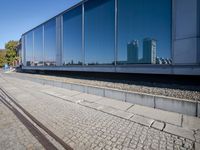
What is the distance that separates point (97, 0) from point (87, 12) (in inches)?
50.1

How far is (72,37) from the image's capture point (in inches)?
547

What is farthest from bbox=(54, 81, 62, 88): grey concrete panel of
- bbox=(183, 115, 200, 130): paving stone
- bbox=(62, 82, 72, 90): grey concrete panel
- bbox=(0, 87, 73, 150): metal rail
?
bbox=(183, 115, 200, 130): paving stone

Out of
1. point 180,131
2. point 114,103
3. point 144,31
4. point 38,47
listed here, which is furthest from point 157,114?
point 38,47

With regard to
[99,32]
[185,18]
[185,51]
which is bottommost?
[185,51]

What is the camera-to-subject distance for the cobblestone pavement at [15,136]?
3.62 metres

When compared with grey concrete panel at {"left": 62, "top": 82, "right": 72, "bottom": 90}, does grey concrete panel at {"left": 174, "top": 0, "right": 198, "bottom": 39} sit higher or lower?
higher

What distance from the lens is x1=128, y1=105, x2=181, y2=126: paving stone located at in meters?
4.95

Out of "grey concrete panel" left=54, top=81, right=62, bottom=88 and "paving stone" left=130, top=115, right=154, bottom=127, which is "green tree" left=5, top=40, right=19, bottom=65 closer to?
"grey concrete panel" left=54, top=81, right=62, bottom=88

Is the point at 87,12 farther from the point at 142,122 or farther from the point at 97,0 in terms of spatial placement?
the point at 142,122

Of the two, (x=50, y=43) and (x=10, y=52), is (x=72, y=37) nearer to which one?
(x=50, y=43)

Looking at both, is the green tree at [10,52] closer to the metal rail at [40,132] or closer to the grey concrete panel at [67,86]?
the grey concrete panel at [67,86]

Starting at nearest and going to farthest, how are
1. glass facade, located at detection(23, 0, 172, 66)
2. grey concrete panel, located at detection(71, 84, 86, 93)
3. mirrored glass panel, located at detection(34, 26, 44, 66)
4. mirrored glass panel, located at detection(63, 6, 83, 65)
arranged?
glass facade, located at detection(23, 0, 172, 66)
grey concrete panel, located at detection(71, 84, 86, 93)
mirrored glass panel, located at detection(63, 6, 83, 65)
mirrored glass panel, located at detection(34, 26, 44, 66)

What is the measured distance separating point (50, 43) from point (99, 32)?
807cm

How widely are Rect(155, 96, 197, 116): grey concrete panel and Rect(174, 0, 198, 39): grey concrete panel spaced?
2932 mm
